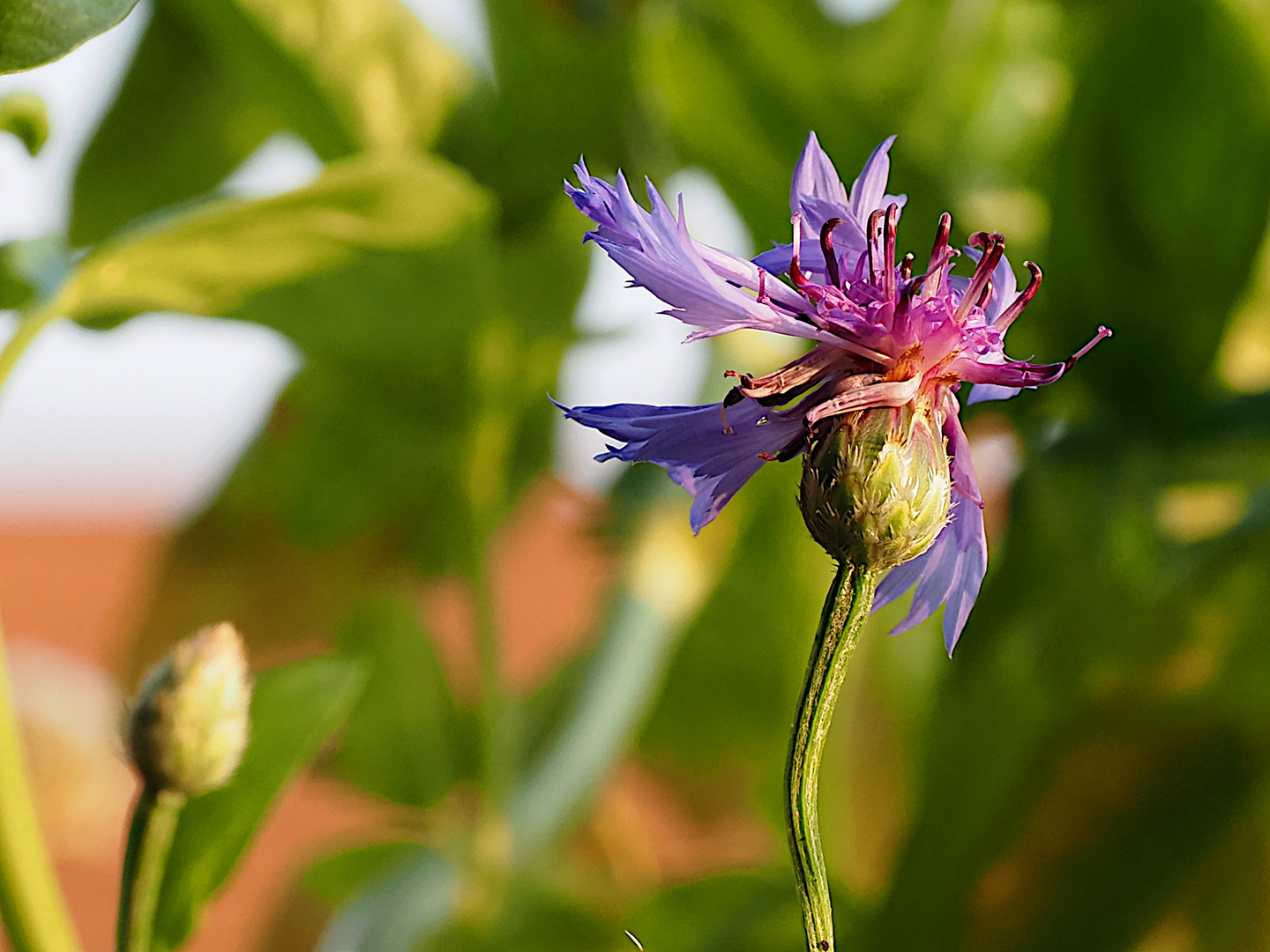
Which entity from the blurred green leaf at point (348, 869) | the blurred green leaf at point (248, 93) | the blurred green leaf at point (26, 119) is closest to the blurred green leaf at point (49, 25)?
the blurred green leaf at point (26, 119)

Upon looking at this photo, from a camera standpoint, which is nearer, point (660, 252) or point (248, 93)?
point (660, 252)

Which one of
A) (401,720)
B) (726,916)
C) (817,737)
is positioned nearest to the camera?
(817,737)

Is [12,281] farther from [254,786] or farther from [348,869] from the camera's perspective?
[348,869]

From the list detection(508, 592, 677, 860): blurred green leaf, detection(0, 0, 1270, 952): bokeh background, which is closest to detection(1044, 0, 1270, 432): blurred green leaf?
detection(0, 0, 1270, 952): bokeh background

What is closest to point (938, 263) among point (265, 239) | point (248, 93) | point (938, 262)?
point (938, 262)

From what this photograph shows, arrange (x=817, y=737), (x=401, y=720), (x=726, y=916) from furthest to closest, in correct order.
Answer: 1. (x=401, y=720)
2. (x=726, y=916)
3. (x=817, y=737)

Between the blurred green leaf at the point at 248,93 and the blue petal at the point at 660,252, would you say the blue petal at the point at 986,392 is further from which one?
the blurred green leaf at the point at 248,93

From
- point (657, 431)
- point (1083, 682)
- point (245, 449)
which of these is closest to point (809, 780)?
point (657, 431)
